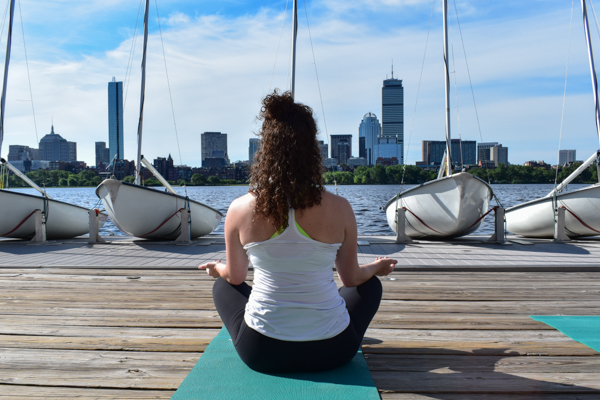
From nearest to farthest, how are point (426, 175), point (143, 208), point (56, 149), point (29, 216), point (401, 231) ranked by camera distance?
point (401, 231)
point (143, 208)
point (29, 216)
point (426, 175)
point (56, 149)

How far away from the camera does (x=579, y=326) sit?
306 cm

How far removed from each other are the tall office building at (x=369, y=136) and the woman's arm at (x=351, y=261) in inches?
3793

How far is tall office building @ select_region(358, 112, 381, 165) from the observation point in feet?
329

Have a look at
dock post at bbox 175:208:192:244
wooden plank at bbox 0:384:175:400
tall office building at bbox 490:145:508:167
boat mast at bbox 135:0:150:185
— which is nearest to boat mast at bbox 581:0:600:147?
dock post at bbox 175:208:192:244

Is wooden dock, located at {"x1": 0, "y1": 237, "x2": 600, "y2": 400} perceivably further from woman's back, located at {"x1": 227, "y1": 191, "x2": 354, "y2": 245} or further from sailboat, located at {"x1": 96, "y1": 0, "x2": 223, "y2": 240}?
sailboat, located at {"x1": 96, "y1": 0, "x2": 223, "y2": 240}

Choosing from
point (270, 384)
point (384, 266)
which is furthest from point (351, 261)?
point (270, 384)

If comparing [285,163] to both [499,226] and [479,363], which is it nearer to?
[479,363]

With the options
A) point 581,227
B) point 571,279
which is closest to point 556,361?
point 571,279

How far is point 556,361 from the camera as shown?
2434 millimetres

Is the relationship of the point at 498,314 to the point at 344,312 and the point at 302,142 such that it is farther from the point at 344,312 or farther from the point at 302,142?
the point at 302,142

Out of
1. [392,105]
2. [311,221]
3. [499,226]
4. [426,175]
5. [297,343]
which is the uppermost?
[392,105]

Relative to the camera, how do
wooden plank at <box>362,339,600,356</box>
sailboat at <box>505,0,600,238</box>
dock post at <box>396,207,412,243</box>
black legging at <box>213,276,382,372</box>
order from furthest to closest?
sailboat at <box>505,0,600,238</box>, dock post at <box>396,207,412,243</box>, wooden plank at <box>362,339,600,356</box>, black legging at <box>213,276,382,372</box>

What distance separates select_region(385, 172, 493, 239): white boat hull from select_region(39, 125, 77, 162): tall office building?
94.5 meters

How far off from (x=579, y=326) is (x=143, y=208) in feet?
24.4
